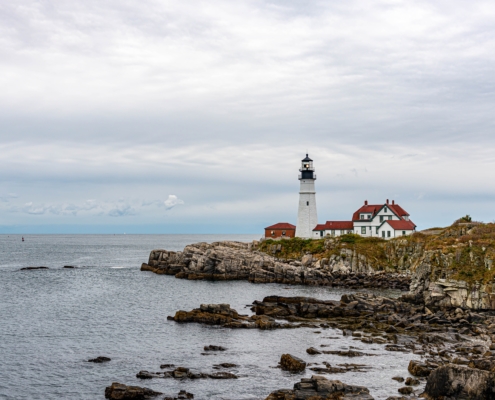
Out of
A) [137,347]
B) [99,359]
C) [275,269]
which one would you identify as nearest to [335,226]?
[275,269]

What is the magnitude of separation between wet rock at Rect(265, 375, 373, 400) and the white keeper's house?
244 ft

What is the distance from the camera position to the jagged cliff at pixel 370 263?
52031 mm

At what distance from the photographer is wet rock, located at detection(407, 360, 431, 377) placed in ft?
96.4

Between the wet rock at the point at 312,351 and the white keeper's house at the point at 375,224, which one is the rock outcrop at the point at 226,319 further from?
the white keeper's house at the point at 375,224

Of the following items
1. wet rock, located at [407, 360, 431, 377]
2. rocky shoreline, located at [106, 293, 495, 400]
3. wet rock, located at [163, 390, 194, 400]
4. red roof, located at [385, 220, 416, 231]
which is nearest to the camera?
rocky shoreline, located at [106, 293, 495, 400]

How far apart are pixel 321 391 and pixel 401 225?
252ft

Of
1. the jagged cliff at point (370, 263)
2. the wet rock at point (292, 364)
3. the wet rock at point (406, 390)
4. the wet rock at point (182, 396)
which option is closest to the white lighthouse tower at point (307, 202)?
the jagged cliff at point (370, 263)

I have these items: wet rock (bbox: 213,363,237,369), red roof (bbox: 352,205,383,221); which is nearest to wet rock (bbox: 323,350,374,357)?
wet rock (bbox: 213,363,237,369)

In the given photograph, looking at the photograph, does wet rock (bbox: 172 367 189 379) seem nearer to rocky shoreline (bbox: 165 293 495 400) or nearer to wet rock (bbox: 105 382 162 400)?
wet rock (bbox: 105 382 162 400)

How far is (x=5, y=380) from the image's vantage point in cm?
3000

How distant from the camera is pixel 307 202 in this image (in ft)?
352

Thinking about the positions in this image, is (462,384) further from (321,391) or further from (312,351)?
(312,351)

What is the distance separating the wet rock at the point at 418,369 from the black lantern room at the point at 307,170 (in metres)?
78.4

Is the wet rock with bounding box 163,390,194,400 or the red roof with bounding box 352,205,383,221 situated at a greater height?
the red roof with bounding box 352,205,383,221
